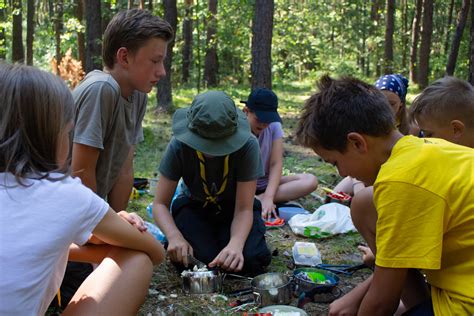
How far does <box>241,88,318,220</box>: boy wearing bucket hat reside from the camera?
3906 mm

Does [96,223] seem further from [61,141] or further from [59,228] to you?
[61,141]

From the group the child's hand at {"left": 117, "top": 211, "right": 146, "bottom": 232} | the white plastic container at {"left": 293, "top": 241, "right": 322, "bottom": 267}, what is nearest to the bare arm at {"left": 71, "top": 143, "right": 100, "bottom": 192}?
the child's hand at {"left": 117, "top": 211, "right": 146, "bottom": 232}

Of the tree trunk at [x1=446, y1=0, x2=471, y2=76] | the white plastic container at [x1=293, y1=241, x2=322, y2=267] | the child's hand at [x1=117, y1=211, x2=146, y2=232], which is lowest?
the white plastic container at [x1=293, y1=241, x2=322, y2=267]

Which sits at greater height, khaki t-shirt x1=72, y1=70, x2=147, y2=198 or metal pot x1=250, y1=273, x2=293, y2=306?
khaki t-shirt x1=72, y1=70, x2=147, y2=198

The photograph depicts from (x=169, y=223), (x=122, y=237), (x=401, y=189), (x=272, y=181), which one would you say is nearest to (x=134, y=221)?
(x=122, y=237)

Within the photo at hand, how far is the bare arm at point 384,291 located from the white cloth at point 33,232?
3.48ft

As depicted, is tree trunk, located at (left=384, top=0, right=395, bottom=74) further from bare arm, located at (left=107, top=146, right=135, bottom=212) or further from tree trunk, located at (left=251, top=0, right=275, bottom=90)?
bare arm, located at (left=107, top=146, right=135, bottom=212)

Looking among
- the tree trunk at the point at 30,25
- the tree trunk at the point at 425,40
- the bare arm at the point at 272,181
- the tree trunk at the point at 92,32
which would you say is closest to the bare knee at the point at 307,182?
the bare arm at the point at 272,181

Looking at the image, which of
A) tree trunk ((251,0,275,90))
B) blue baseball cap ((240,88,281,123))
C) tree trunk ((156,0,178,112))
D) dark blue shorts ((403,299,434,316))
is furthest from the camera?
tree trunk ((156,0,178,112))

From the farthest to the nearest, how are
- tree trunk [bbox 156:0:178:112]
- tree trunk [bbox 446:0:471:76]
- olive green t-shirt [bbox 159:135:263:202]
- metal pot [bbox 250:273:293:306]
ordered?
tree trunk [bbox 156:0:178:112] < tree trunk [bbox 446:0:471:76] < olive green t-shirt [bbox 159:135:263:202] < metal pot [bbox 250:273:293:306]

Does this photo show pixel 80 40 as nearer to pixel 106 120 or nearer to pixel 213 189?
pixel 106 120

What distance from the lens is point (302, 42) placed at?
82.6 feet

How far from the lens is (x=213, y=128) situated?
2.81 m

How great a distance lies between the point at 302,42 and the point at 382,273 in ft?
79.8
